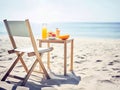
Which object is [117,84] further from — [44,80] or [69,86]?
[44,80]

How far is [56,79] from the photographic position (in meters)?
3.56

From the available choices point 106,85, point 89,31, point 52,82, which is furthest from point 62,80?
point 89,31

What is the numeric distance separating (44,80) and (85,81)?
27.3 inches

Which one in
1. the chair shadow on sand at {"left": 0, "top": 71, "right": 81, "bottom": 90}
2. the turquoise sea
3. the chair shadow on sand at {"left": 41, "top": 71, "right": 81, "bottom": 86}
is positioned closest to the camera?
the chair shadow on sand at {"left": 0, "top": 71, "right": 81, "bottom": 90}

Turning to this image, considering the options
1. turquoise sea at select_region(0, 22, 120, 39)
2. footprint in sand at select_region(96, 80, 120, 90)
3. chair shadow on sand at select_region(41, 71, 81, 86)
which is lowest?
turquoise sea at select_region(0, 22, 120, 39)

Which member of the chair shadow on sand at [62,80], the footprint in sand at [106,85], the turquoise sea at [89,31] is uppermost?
the footprint in sand at [106,85]

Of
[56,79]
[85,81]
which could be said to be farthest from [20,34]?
[85,81]

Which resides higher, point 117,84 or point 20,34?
point 20,34

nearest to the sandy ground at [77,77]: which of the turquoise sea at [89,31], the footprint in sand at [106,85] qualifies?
the footprint in sand at [106,85]

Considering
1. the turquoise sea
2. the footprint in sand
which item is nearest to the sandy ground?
the footprint in sand

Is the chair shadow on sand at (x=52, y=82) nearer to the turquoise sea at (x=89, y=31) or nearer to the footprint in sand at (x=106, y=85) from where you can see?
the footprint in sand at (x=106, y=85)

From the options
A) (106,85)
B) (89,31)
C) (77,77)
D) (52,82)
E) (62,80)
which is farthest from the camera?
(89,31)

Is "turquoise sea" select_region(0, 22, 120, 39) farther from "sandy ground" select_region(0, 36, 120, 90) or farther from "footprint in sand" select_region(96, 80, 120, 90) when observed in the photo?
"footprint in sand" select_region(96, 80, 120, 90)

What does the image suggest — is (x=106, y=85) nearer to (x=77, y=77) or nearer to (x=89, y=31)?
(x=77, y=77)
